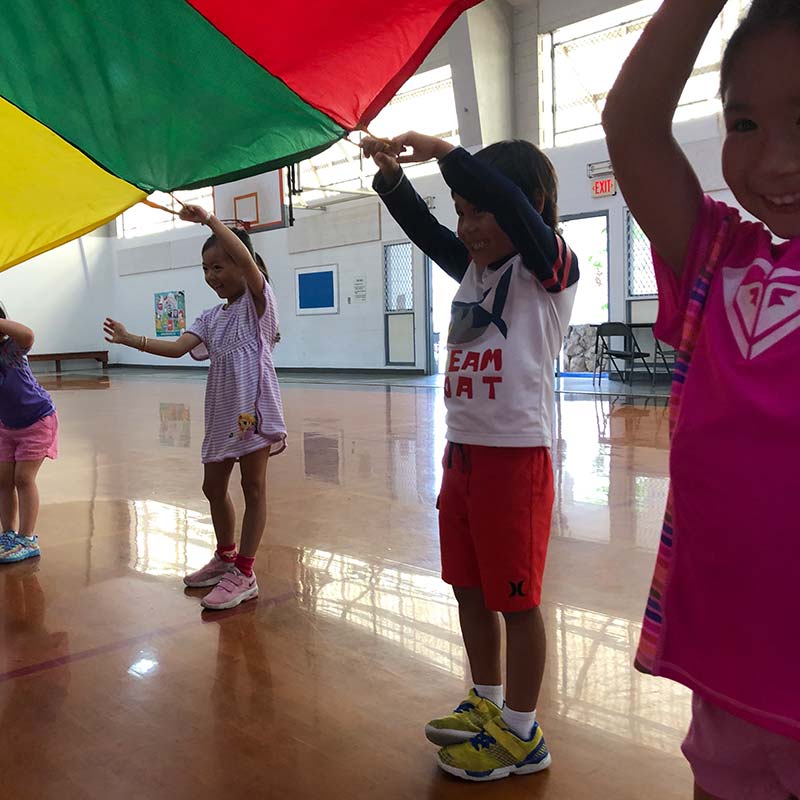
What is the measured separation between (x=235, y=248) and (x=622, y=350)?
8.66 meters

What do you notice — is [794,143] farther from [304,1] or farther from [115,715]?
[115,715]

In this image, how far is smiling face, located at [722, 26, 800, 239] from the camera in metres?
0.70

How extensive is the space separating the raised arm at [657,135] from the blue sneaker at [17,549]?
2.67m

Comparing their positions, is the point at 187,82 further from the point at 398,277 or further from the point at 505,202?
the point at 398,277

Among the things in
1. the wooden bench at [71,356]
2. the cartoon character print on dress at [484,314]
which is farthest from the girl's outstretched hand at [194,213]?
the wooden bench at [71,356]

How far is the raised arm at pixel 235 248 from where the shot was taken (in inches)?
91.6

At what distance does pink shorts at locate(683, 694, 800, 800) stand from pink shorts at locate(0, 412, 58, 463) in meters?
2.71

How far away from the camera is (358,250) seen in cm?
1297

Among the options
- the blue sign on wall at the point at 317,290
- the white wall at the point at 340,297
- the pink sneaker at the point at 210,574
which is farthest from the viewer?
the blue sign on wall at the point at 317,290

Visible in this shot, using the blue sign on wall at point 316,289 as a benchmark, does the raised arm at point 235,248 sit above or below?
below

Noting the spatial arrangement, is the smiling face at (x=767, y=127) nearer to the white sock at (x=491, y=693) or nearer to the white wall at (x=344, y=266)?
the white sock at (x=491, y=693)

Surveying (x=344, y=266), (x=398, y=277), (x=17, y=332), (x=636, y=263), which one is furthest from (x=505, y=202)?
(x=344, y=266)

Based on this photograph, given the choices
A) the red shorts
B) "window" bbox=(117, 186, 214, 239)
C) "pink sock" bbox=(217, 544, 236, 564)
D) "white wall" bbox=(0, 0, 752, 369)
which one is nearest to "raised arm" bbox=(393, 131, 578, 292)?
the red shorts

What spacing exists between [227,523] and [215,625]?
46cm
